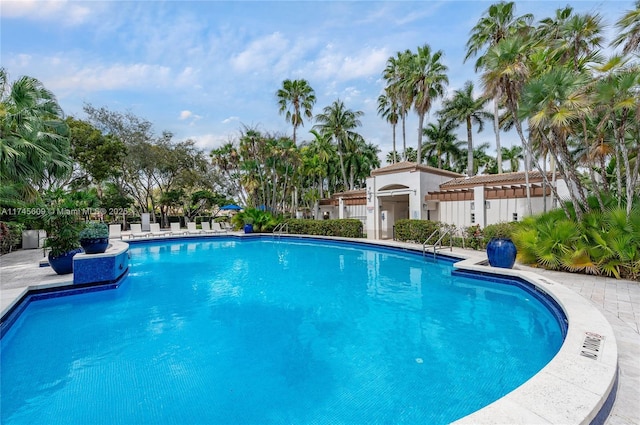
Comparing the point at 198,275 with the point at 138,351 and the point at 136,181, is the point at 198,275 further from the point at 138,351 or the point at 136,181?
the point at 136,181

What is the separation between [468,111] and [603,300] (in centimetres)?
2727

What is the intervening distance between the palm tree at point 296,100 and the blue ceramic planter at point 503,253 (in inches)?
854

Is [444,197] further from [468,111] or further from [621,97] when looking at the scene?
[468,111]

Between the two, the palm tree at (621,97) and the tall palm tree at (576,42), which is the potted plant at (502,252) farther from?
the tall palm tree at (576,42)

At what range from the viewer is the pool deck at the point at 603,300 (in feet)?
8.98

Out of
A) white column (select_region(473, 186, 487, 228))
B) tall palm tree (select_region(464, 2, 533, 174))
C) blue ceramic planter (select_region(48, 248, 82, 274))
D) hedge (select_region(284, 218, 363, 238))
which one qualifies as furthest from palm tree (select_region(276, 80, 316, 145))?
blue ceramic planter (select_region(48, 248, 82, 274))

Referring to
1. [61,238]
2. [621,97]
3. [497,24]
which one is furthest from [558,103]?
[61,238]

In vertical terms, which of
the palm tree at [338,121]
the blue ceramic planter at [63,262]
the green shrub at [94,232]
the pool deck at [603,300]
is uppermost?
the palm tree at [338,121]

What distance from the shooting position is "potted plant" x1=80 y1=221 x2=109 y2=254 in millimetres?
9016

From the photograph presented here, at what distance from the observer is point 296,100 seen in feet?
91.7

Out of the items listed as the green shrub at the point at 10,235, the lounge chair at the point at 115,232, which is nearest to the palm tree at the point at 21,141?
the green shrub at the point at 10,235

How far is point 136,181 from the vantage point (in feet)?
104

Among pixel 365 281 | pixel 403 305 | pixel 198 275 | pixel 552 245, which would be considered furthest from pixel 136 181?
pixel 552 245

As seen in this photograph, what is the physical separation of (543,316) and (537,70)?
8608 mm
